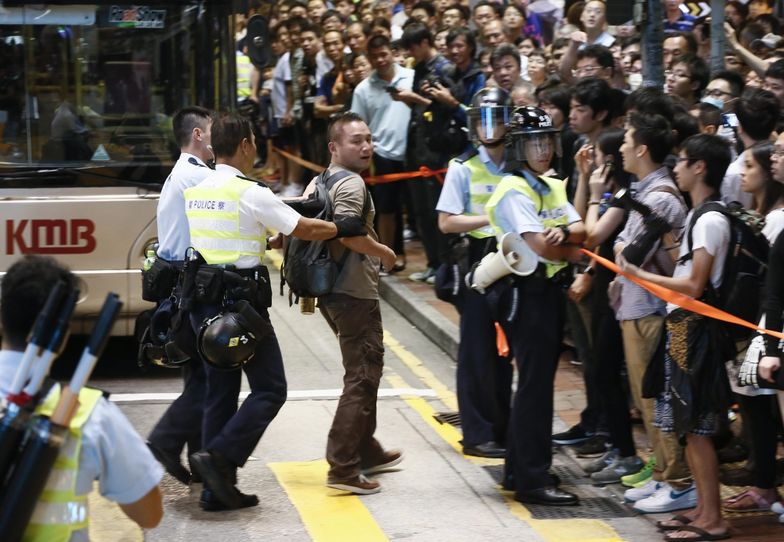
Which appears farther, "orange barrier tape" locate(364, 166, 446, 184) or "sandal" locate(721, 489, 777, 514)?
"orange barrier tape" locate(364, 166, 446, 184)

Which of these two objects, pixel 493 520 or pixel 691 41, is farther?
pixel 691 41

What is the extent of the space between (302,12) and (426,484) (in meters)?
10.3

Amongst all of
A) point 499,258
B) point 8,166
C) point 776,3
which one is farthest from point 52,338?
point 776,3

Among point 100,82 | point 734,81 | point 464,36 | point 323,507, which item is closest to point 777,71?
point 734,81

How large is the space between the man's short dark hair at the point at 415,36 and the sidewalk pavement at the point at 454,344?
2104mm

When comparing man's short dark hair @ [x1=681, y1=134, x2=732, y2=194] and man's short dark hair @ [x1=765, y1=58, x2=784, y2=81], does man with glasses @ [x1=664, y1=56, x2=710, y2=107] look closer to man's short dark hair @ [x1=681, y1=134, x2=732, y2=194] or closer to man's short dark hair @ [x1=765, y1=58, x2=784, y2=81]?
man's short dark hair @ [x1=765, y1=58, x2=784, y2=81]

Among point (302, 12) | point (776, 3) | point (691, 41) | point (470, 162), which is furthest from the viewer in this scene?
point (302, 12)

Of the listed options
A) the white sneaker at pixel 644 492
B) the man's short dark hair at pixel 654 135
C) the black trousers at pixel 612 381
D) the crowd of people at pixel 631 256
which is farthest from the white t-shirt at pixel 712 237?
the white sneaker at pixel 644 492

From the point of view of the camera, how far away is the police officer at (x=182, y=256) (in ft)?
22.2

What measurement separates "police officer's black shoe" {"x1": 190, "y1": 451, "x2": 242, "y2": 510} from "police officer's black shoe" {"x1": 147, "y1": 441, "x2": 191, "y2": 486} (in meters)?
0.34

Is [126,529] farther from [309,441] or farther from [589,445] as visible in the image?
[589,445]

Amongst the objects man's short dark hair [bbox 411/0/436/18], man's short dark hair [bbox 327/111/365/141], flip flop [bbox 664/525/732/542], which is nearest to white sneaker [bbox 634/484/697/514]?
flip flop [bbox 664/525/732/542]

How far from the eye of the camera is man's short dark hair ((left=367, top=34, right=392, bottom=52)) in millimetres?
11609

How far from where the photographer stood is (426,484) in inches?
274
